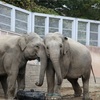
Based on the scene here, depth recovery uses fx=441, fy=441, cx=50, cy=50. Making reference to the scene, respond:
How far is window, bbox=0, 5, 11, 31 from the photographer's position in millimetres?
17000

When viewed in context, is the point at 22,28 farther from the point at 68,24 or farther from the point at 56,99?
the point at 56,99

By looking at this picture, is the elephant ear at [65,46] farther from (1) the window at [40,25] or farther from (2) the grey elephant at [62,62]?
(1) the window at [40,25]

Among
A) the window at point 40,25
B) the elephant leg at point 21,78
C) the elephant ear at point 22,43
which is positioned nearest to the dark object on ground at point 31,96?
the elephant leg at point 21,78

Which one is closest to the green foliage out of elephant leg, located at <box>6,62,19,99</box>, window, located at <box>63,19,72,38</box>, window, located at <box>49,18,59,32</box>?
window, located at <box>63,19,72,38</box>

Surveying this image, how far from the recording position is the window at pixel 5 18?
55.8ft

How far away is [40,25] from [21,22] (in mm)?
1751

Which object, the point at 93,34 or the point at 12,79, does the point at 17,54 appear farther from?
the point at 93,34

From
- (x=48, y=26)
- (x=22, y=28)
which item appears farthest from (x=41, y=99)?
(x=48, y=26)

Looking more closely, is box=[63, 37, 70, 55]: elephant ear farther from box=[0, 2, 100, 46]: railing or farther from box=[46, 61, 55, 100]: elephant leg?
box=[0, 2, 100, 46]: railing

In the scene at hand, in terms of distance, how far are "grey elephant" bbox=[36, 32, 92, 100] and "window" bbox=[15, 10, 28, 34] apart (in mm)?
4902

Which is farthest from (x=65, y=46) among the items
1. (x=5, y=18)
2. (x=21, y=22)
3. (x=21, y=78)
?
(x=21, y=22)

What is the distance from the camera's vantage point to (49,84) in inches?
505

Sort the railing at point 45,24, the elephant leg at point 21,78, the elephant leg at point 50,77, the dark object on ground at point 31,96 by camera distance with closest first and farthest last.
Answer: the dark object on ground at point 31,96, the elephant leg at point 50,77, the elephant leg at point 21,78, the railing at point 45,24

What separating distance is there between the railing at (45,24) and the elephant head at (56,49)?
15.3 feet
